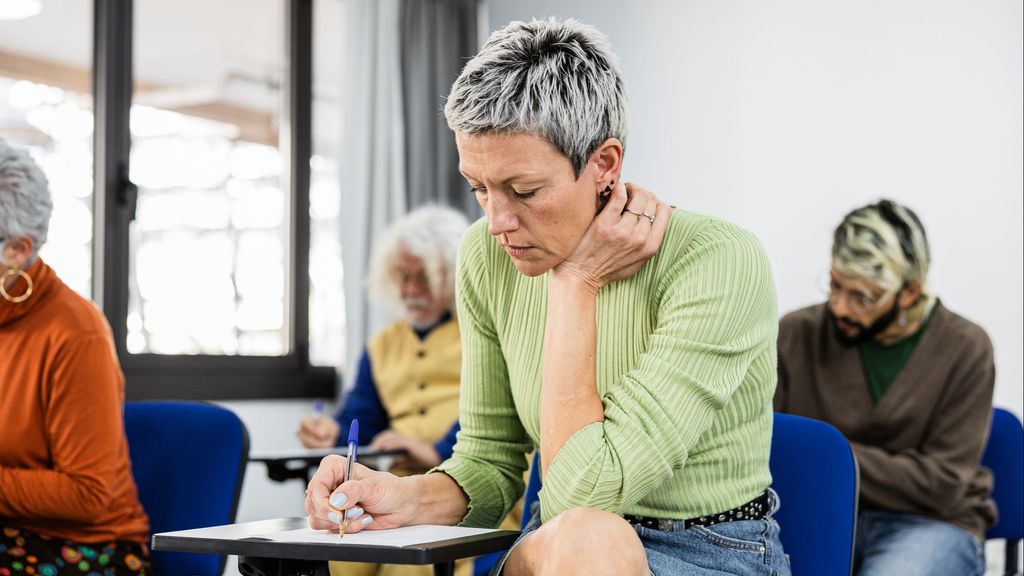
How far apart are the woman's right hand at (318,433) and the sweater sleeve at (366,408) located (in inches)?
2.1

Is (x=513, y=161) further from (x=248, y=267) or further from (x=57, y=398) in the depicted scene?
(x=248, y=267)

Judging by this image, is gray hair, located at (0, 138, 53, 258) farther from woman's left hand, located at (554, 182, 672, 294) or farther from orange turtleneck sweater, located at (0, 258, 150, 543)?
woman's left hand, located at (554, 182, 672, 294)

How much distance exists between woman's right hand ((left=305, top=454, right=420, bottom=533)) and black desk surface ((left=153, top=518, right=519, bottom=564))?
0.08 meters

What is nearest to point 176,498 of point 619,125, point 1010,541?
point 619,125

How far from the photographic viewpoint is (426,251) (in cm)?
318

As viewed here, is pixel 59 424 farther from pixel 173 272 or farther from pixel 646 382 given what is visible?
pixel 173 272

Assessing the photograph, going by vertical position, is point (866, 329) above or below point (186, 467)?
above

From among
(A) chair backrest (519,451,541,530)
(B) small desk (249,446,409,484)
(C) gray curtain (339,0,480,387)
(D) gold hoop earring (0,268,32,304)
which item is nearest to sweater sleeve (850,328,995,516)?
(A) chair backrest (519,451,541,530)

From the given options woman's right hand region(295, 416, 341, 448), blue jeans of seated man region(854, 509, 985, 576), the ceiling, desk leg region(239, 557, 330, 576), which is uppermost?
the ceiling

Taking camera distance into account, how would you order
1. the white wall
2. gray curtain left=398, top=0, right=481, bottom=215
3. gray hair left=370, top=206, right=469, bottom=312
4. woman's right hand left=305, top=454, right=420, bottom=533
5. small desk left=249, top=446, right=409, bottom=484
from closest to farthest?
woman's right hand left=305, top=454, right=420, bottom=533
small desk left=249, top=446, right=409, bottom=484
the white wall
gray hair left=370, top=206, right=469, bottom=312
gray curtain left=398, top=0, right=481, bottom=215

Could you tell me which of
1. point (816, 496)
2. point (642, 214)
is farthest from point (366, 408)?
point (642, 214)

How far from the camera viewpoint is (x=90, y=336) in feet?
6.13

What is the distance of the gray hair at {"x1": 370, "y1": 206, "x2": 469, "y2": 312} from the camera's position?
123 inches

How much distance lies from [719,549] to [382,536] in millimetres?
408
